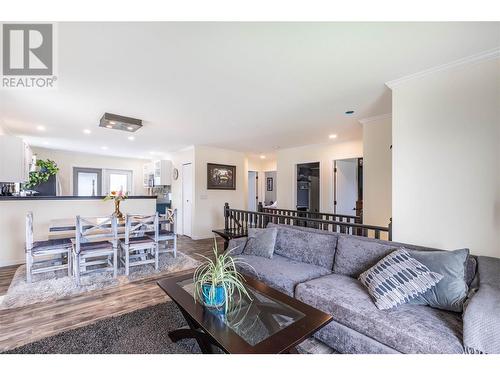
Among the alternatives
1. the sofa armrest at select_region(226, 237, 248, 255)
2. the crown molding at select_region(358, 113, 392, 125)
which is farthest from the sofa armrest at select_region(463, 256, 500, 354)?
the crown molding at select_region(358, 113, 392, 125)

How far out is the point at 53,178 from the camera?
660 cm

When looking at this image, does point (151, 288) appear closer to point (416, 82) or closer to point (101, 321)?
point (101, 321)

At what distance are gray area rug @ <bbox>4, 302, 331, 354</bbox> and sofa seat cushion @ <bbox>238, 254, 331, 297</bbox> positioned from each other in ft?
1.61

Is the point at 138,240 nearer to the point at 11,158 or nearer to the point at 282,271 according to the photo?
the point at 11,158

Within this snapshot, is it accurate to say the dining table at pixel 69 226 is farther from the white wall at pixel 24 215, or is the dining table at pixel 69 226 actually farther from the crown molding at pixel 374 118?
the crown molding at pixel 374 118

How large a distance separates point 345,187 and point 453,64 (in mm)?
3591

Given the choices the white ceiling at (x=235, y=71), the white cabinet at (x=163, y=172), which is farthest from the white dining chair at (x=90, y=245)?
the white cabinet at (x=163, y=172)

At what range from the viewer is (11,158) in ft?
11.9

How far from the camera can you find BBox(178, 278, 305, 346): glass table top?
1349 millimetres

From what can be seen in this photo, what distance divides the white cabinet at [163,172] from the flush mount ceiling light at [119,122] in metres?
3.31

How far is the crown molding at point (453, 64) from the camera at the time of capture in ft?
6.29

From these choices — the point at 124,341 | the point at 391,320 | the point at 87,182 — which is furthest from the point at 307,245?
the point at 87,182
